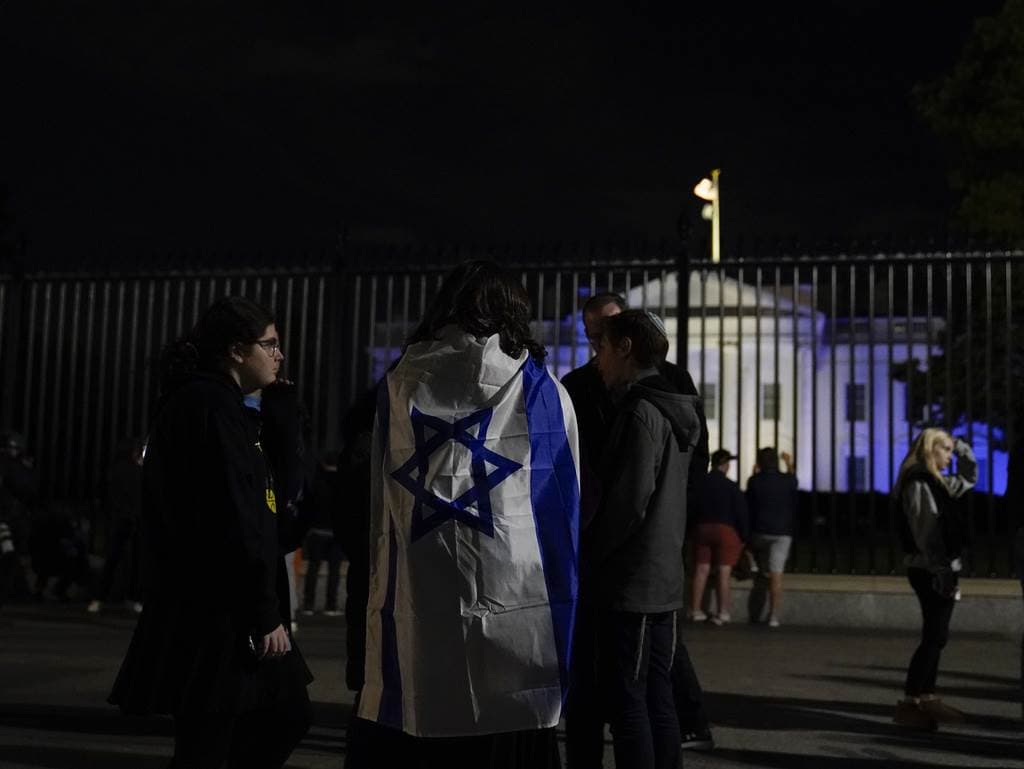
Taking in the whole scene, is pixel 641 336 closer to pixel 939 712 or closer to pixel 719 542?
pixel 939 712

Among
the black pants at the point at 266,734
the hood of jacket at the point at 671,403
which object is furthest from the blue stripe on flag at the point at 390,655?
the hood of jacket at the point at 671,403

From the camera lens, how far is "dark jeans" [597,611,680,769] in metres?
3.94

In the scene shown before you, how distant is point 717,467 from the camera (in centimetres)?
1116

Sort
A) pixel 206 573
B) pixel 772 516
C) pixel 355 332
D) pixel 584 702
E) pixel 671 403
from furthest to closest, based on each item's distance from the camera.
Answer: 1. pixel 355 332
2. pixel 772 516
3. pixel 671 403
4. pixel 584 702
5. pixel 206 573

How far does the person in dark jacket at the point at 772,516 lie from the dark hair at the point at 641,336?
22.8 ft

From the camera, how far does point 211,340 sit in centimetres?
340

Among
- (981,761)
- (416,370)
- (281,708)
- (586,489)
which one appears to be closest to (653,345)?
(586,489)

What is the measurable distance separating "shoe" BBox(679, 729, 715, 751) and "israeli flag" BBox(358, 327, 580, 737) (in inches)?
106

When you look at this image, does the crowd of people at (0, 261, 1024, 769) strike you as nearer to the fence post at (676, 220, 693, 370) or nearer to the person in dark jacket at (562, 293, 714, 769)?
the person in dark jacket at (562, 293, 714, 769)

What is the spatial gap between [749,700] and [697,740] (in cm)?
167

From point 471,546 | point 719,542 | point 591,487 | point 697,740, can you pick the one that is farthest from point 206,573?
point 719,542

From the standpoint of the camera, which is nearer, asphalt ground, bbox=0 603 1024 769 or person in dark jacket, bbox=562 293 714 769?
person in dark jacket, bbox=562 293 714 769

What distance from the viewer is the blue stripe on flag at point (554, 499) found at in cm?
294

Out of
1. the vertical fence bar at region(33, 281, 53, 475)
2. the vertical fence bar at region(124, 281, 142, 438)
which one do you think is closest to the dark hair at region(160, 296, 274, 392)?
the vertical fence bar at region(124, 281, 142, 438)
